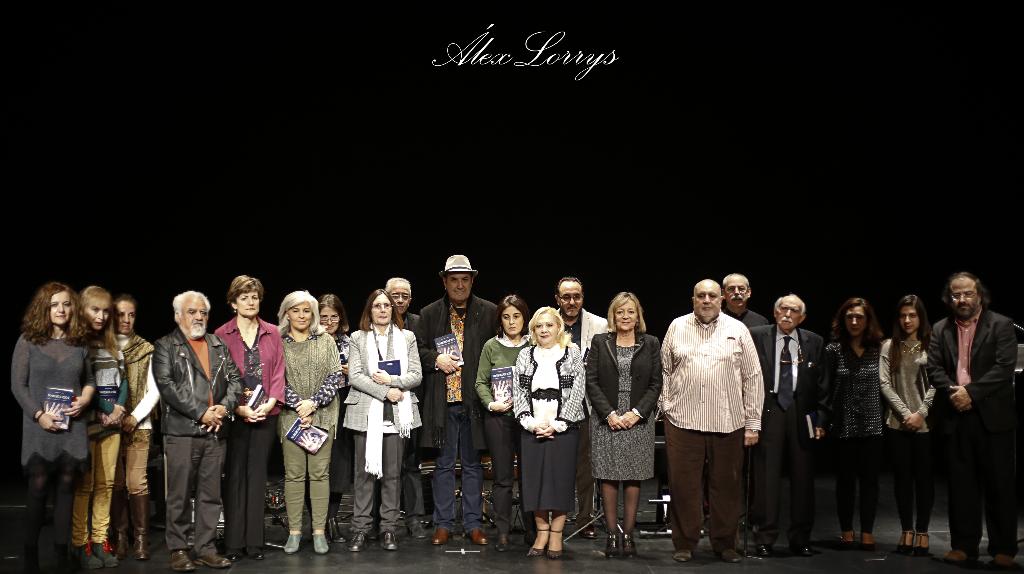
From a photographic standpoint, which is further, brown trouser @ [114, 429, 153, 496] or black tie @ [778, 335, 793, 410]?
black tie @ [778, 335, 793, 410]

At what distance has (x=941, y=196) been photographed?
8117 millimetres

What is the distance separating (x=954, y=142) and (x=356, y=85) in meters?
5.56

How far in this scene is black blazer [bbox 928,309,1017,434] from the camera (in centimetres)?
495

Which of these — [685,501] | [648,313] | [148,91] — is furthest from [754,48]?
[148,91]

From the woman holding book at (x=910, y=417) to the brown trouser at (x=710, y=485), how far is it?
1039mm

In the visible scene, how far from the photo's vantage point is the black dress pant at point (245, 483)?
497 centimetres

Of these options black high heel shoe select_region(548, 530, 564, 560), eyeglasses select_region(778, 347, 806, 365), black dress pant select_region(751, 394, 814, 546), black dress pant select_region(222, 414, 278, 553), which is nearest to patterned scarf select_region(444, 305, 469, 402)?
black high heel shoe select_region(548, 530, 564, 560)

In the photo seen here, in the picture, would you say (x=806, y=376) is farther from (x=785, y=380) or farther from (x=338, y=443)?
(x=338, y=443)

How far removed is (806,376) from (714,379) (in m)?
0.66

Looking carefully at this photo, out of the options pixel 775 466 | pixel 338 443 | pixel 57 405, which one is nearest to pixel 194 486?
pixel 57 405

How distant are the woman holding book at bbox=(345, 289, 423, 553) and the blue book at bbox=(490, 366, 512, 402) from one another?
47 cm

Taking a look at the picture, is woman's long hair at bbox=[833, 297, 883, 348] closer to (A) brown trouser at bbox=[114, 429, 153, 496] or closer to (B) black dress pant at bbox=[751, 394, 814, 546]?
(B) black dress pant at bbox=[751, 394, 814, 546]

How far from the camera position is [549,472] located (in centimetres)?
502

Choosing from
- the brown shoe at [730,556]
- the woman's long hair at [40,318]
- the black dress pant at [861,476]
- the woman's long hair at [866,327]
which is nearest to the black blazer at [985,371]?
the woman's long hair at [866,327]
